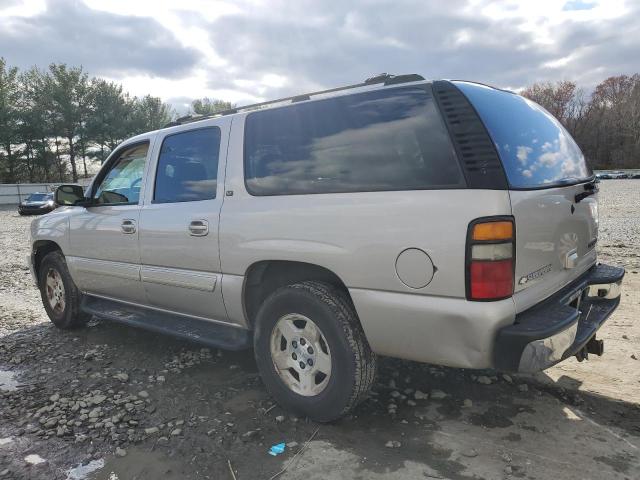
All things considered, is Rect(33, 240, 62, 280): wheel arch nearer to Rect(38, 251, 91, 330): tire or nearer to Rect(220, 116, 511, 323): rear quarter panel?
Rect(38, 251, 91, 330): tire

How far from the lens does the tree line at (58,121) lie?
38.6 m

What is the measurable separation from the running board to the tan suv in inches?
0.7

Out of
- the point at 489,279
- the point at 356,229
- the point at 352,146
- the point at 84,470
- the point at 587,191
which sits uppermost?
the point at 352,146

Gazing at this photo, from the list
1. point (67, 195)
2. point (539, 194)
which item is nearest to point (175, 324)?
point (67, 195)

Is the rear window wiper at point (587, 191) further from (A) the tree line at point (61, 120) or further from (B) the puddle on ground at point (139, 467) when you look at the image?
(A) the tree line at point (61, 120)

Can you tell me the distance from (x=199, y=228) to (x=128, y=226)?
3.11 ft

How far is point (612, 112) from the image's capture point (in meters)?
81.3

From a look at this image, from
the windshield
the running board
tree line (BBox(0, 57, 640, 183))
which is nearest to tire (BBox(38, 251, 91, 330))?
the running board

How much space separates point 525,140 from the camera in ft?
9.05

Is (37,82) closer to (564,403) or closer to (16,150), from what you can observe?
(16,150)

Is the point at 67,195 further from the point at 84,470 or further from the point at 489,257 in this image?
the point at 489,257

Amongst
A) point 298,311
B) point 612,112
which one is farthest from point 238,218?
point 612,112

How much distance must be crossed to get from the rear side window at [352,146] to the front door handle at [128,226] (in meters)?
1.29

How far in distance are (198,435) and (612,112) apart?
94.9 meters
